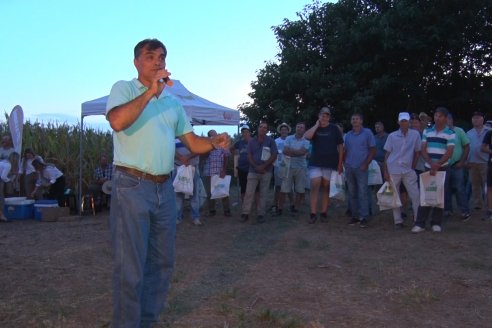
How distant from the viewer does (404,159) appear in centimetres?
881

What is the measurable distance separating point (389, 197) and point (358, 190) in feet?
2.11

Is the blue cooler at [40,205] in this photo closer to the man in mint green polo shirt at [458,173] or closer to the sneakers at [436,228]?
the sneakers at [436,228]

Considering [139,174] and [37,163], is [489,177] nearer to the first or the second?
[139,174]

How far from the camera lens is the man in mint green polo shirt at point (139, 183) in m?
3.52

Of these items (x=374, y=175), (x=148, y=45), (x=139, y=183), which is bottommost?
(x=139, y=183)

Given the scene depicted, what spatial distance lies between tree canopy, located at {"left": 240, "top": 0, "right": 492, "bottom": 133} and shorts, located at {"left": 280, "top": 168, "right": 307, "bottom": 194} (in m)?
8.22

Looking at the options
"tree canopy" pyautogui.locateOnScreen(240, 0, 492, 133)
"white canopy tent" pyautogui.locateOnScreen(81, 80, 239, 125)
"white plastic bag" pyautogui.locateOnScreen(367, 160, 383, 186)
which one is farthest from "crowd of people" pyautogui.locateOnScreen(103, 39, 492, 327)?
"tree canopy" pyautogui.locateOnScreen(240, 0, 492, 133)

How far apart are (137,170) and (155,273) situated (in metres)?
0.75

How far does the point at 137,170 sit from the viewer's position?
357 cm

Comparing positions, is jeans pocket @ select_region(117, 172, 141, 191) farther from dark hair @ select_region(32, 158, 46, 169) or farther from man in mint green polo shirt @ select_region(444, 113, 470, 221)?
dark hair @ select_region(32, 158, 46, 169)

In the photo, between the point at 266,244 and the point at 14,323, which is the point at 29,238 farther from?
the point at 14,323

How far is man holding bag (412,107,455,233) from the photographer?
8.38 meters

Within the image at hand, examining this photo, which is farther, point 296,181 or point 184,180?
point 296,181

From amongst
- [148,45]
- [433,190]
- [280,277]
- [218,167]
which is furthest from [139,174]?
[218,167]
